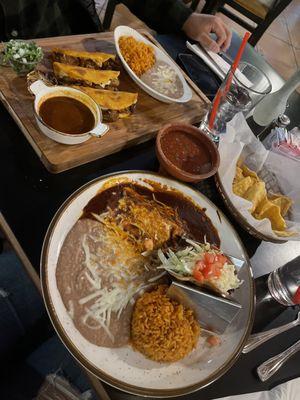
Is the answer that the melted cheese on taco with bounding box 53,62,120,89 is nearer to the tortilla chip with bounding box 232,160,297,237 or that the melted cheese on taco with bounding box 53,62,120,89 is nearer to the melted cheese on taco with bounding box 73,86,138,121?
the melted cheese on taco with bounding box 73,86,138,121

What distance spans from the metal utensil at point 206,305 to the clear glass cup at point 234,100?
0.95m

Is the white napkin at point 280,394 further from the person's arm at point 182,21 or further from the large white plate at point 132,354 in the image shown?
the person's arm at point 182,21

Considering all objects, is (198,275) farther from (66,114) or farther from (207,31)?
(207,31)

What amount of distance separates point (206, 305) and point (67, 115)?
987 mm

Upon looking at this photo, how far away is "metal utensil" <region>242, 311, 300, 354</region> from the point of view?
4.21 ft

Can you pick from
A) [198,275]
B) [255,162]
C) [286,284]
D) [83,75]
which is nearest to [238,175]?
[255,162]

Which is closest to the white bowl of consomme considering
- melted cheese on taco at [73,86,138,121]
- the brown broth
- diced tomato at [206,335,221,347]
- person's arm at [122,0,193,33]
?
the brown broth

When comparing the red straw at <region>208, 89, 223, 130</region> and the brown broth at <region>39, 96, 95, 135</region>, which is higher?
the red straw at <region>208, 89, 223, 130</region>

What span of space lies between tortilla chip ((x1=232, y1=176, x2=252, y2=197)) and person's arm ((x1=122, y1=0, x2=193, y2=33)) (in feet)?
4.77

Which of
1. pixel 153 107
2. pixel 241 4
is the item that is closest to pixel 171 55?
pixel 153 107

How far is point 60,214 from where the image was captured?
4.19 feet

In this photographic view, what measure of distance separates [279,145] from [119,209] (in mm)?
971

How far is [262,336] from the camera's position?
1.31 meters

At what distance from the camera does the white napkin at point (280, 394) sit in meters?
1.20
